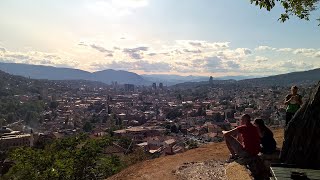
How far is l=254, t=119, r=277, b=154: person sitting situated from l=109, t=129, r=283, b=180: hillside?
563mm

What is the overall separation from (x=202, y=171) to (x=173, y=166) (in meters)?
1.12

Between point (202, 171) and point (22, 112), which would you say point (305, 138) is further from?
point (22, 112)

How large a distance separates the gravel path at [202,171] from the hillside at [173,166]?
125mm

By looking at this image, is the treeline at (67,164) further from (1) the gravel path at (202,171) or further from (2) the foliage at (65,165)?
(1) the gravel path at (202,171)

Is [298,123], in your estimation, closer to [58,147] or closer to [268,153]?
[268,153]

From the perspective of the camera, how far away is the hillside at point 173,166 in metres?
7.69

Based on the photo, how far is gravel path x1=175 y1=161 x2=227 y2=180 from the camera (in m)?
7.74

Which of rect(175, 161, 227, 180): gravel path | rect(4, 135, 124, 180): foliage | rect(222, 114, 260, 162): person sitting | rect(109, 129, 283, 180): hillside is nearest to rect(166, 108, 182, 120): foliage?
rect(4, 135, 124, 180): foliage

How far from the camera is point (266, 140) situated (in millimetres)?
6910

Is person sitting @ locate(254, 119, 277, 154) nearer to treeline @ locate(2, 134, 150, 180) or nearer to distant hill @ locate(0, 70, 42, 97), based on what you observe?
treeline @ locate(2, 134, 150, 180)

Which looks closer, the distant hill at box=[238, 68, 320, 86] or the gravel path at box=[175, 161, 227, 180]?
the gravel path at box=[175, 161, 227, 180]

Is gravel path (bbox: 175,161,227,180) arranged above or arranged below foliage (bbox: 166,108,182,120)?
above

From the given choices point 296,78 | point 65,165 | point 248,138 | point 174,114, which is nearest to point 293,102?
point 248,138

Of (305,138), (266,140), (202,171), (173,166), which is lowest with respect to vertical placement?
(173,166)
